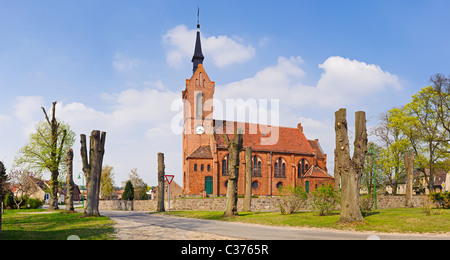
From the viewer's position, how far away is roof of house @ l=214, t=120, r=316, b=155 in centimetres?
5662

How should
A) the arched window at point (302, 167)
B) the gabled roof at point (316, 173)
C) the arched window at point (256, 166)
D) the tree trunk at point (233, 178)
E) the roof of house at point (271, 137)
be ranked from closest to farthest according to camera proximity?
the tree trunk at point (233, 178) < the arched window at point (256, 166) < the gabled roof at point (316, 173) < the roof of house at point (271, 137) < the arched window at point (302, 167)

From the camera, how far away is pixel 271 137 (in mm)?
60031

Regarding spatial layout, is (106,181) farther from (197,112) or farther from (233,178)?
(233,178)

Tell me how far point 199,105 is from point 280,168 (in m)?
16.7

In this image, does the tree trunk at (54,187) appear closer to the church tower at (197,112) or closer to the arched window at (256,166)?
the church tower at (197,112)

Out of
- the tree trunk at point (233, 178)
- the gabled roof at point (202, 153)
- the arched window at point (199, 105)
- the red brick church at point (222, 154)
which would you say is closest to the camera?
the tree trunk at point (233, 178)

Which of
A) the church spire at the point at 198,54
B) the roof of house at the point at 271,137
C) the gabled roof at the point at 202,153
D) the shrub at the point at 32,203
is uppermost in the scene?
the church spire at the point at 198,54

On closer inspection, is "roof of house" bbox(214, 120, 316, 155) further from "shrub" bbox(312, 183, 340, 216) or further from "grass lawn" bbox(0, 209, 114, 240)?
"grass lawn" bbox(0, 209, 114, 240)

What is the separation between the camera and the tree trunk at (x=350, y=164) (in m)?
15.0

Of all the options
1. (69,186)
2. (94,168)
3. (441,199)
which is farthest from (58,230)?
(441,199)

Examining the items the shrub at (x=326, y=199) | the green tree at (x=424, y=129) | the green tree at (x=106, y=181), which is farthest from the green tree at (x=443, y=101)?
the green tree at (x=106, y=181)

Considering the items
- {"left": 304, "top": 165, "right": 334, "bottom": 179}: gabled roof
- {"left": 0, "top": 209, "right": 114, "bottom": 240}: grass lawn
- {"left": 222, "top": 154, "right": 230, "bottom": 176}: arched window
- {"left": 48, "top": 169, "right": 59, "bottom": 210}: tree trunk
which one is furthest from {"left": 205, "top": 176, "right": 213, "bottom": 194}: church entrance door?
{"left": 0, "top": 209, "right": 114, "bottom": 240}: grass lawn
